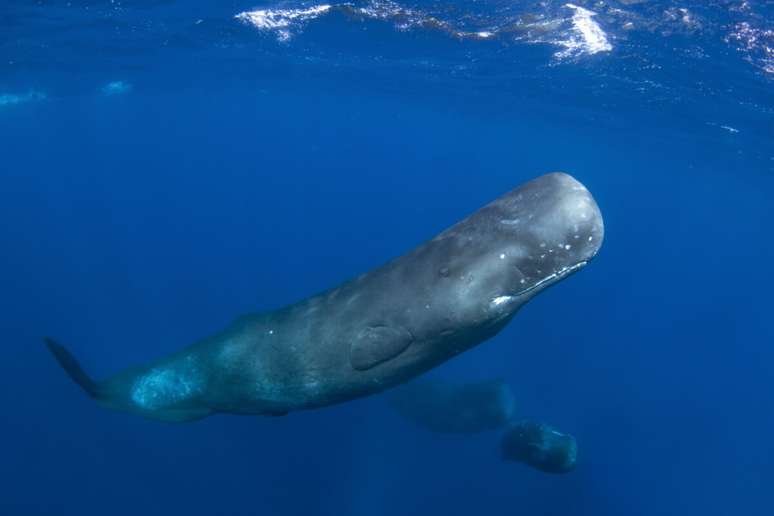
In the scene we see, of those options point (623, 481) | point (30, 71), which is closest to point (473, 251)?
point (623, 481)

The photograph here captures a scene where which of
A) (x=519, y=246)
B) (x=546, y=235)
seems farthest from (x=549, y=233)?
(x=519, y=246)

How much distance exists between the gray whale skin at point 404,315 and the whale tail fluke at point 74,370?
192 cm

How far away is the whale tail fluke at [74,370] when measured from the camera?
9.77 m

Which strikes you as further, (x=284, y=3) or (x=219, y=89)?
(x=219, y=89)

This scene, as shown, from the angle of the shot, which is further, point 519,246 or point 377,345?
point 377,345

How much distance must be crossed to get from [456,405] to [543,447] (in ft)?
11.2

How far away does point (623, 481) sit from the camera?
72.8 feet

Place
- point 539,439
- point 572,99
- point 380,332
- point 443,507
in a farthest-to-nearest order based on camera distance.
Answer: point 572,99
point 443,507
point 539,439
point 380,332

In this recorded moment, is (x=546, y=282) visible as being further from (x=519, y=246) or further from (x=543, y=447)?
(x=543, y=447)

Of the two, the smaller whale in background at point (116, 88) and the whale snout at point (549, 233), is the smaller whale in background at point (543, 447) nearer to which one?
the whale snout at point (549, 233)

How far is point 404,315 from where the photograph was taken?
6.35 meters

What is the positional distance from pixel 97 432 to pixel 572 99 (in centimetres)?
3039

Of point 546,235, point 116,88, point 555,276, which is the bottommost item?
point 116,88

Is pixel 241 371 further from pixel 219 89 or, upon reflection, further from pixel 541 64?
pixel 219 89
